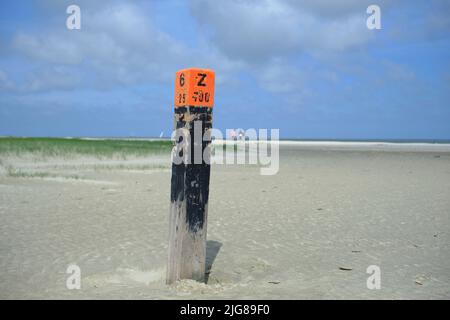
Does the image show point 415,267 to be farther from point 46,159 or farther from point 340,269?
→ point 46,159

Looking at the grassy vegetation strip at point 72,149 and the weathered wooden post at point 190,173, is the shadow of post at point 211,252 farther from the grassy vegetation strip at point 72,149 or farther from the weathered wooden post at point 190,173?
the grassy vegetation strip at point 72,149

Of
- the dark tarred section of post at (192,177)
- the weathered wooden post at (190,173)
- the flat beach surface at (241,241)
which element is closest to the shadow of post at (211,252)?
the flat beach surface at (241,241)

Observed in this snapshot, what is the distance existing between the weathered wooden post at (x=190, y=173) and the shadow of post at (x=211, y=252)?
1.61ft

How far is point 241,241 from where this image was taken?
6863 mm

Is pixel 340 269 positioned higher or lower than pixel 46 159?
lower

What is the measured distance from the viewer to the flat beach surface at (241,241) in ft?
15.5

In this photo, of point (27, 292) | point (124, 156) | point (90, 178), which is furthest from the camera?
point (124, 156)

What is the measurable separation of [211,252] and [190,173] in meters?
1.90

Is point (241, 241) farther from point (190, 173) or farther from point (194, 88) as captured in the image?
point (194, 88)

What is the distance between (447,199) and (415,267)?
19.6ft

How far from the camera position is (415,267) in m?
5.55

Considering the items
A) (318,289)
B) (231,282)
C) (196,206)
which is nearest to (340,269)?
(318,289)

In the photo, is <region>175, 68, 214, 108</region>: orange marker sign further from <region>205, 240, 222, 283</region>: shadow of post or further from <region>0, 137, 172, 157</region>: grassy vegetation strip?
<region>0, 137, 172, 157</region>: grassy vegetation strip

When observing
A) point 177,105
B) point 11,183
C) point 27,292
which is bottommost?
point 27,292
